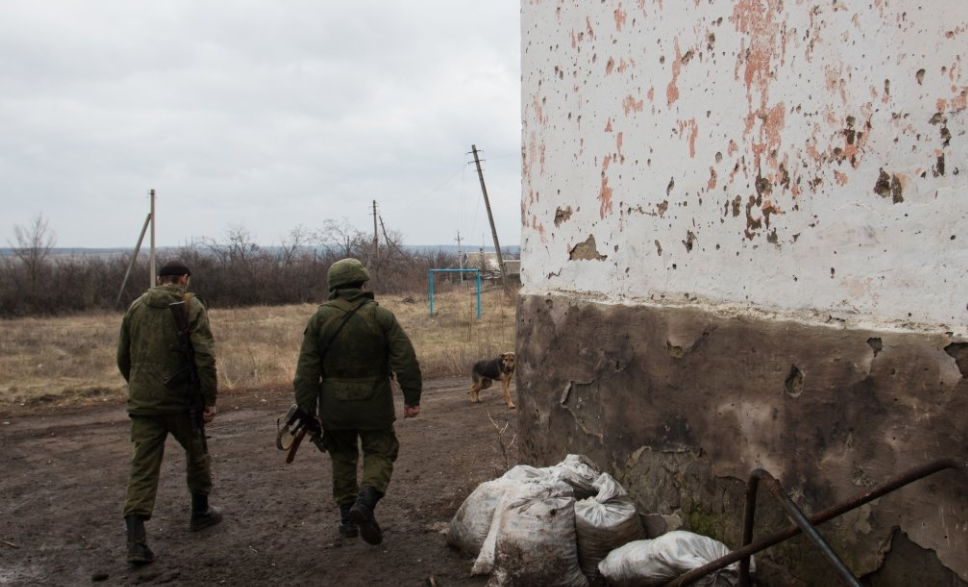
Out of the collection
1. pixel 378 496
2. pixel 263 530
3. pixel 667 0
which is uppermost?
pixel 667 0

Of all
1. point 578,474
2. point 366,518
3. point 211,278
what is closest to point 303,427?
point 366,518

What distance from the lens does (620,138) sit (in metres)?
3.90

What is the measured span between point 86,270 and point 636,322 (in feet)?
113

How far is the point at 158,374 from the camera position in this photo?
185 inches

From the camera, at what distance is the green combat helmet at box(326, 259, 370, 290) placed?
473 cm

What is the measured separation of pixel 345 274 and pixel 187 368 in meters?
1.12

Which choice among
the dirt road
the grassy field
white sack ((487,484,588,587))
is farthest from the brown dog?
white sack ((487,484,588,587))

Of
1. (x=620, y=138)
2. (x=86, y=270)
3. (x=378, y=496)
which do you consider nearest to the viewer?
(x=620, y=138)

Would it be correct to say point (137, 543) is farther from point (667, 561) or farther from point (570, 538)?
point (667, 561)

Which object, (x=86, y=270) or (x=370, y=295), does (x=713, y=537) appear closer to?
(x=370, y=295)

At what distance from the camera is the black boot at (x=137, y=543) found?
173 inches

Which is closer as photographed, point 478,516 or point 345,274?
point 478,516

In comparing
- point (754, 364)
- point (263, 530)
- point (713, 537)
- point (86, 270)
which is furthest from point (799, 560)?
point (86, 270)

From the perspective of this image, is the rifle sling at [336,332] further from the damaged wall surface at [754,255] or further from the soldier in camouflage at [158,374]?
the damaged wall surface at [754,255]
